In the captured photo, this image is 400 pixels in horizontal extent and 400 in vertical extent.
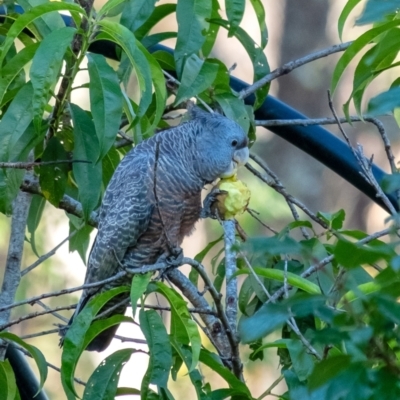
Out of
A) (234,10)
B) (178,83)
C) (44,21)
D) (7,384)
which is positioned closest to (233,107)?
(178,83)

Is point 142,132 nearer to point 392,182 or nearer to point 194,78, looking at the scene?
point 194,78

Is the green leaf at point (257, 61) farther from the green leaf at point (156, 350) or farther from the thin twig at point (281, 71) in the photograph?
the green leaf at point (156, 350)

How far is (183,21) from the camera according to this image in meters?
1.37

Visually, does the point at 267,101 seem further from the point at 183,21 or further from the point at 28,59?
the point at 28,59

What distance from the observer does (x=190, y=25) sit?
1372 mm

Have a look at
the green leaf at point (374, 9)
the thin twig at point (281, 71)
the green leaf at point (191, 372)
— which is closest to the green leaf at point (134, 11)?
the thin twig at point (281, 71)

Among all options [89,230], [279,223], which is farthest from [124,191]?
[279,223]

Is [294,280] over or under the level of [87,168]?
under

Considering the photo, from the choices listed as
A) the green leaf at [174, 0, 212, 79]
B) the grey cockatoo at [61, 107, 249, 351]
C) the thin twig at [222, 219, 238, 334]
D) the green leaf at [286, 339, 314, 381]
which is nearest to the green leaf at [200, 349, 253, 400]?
the green leaf at [286, 339, 314, 381]

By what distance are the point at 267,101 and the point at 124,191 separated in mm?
455

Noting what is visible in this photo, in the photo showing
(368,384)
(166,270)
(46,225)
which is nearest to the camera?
(368,384)

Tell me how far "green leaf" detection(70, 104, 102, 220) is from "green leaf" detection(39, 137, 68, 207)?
4.1 inches

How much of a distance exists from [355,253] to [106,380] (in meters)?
0.78

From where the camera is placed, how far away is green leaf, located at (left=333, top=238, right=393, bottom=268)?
1.71ft
